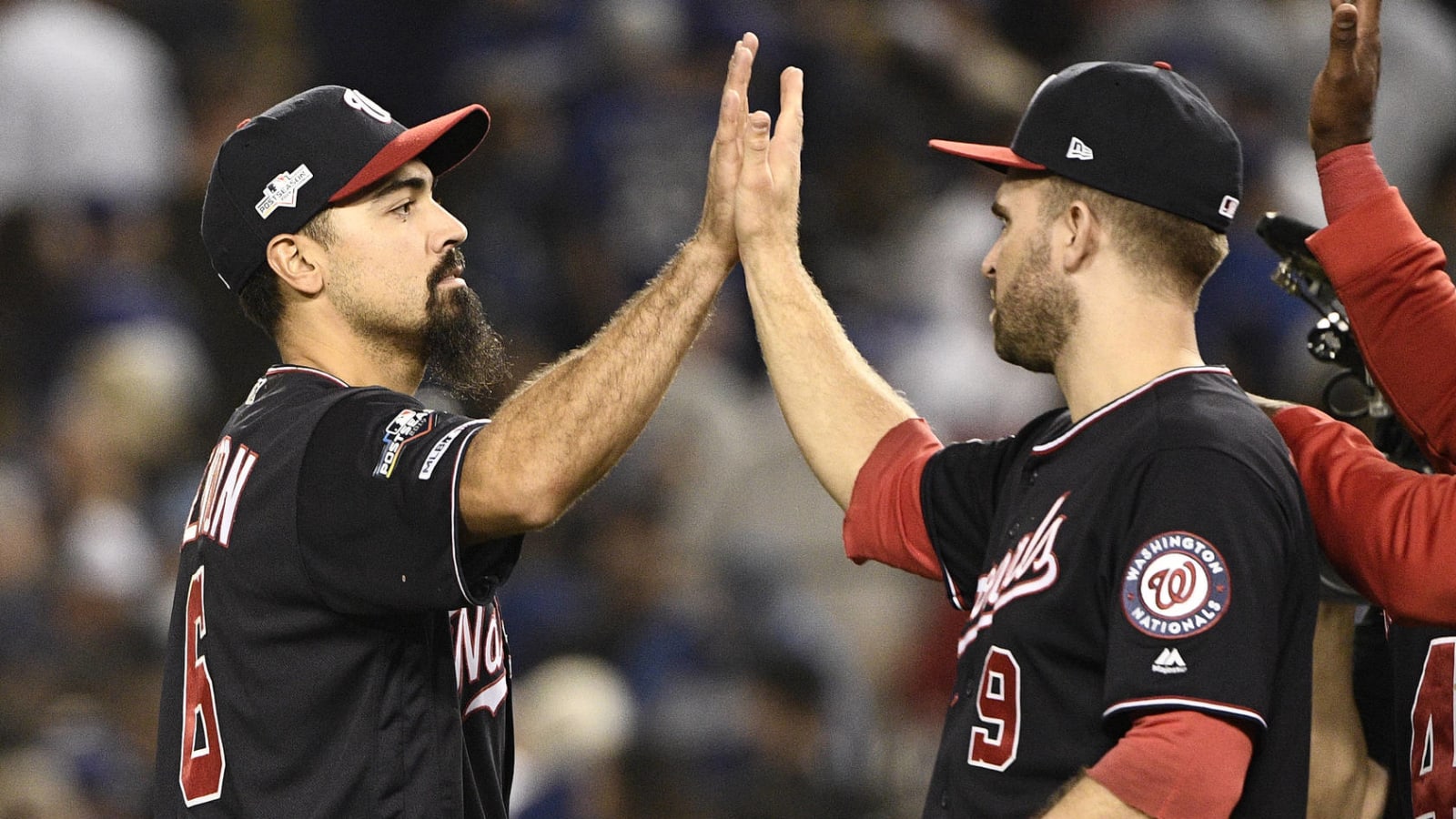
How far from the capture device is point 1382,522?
249 centimetres

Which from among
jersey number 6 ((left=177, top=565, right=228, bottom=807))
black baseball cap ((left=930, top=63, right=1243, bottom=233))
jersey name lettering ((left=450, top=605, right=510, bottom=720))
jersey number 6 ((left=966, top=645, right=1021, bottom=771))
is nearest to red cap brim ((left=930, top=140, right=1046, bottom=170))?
black baseball cap ((left=930, top=63, right=1243, bottom=233))

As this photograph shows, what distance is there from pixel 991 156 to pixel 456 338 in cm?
92

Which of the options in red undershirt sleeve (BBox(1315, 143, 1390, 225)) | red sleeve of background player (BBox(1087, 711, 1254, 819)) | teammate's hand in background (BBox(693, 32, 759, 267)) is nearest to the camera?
red sleeve of background player (BBox(1087, 711, 1254, 819))

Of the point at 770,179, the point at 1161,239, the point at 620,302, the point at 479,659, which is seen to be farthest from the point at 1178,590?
the point at 620,302

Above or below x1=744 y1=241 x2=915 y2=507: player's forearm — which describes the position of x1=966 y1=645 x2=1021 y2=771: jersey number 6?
below

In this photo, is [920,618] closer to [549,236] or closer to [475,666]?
[549,236]

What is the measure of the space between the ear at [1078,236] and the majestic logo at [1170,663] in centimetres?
60

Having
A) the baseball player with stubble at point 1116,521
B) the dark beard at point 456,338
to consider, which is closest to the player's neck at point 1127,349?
the baseball player with stubble at point 1116,521

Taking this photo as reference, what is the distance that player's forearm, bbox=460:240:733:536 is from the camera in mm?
2602

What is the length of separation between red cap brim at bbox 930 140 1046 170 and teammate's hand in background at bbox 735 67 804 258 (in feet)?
0.87

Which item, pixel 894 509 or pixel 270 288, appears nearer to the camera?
pixel 894 509

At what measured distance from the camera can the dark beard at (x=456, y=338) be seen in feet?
9.90

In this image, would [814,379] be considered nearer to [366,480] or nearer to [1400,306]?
[366,480]

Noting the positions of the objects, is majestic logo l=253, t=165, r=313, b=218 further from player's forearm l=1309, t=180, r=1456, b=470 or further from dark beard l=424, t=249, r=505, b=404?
player's forearm l=1309, t=180, r=1456, b=470
